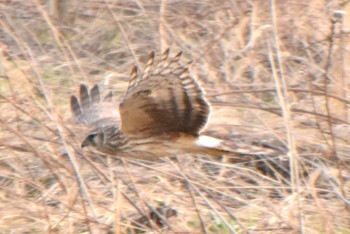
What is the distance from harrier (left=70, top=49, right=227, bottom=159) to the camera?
184 inches

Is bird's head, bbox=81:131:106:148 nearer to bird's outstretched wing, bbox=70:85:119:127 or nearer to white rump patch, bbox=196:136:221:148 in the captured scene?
bird's outstretched wing, bbox=70:85:119:127

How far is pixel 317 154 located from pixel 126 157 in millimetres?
1043

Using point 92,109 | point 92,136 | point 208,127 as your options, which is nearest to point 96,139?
point 92,136

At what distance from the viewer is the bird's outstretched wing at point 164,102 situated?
4.64 metres

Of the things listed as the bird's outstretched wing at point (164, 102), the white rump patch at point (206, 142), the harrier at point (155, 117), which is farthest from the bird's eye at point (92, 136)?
the white rump patch at point (206, 142)

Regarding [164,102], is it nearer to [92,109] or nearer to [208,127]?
[92,109]

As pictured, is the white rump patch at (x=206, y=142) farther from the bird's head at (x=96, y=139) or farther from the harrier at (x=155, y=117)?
the bird's head at (x=96, y=139)

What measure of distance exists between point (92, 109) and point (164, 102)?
904 mm

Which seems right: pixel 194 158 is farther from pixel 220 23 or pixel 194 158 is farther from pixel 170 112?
pixel 220 23

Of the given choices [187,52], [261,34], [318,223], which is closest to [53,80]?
[187,52]

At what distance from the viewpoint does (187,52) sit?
288 inches

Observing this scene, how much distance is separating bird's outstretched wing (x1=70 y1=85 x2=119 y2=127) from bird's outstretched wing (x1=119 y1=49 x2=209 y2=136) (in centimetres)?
36

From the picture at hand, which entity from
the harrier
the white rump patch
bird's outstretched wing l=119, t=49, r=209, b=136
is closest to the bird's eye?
the harrier

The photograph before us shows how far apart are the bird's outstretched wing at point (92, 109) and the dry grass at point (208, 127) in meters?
0.13
